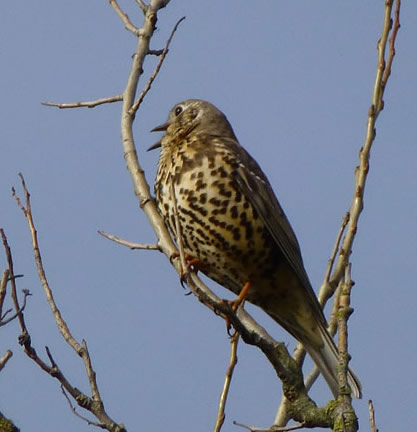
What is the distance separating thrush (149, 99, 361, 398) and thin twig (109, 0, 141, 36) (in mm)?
1075

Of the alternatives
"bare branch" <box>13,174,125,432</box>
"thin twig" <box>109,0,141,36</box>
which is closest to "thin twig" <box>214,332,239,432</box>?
"bare branch" <box>13,174,125,432</box>

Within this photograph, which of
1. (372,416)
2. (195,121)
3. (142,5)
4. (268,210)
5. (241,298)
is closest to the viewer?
(372,416)

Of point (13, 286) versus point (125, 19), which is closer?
point (13, 286)

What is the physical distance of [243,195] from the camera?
22.2 ft

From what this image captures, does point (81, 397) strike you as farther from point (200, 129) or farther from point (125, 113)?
point (200, 129)

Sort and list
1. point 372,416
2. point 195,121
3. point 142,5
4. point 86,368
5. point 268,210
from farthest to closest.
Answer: point 195,121, point 268,210, point 142,5, point 86,368, point 372,416

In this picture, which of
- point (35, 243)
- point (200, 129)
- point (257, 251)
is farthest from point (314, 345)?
point (35, 243)

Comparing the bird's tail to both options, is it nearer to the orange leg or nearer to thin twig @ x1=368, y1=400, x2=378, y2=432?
the orange leg

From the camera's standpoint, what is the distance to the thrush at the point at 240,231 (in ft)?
21.5

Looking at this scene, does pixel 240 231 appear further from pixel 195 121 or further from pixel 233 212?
pixel 195 121

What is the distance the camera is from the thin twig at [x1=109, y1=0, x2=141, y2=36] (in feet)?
20.1

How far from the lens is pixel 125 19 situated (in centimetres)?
627

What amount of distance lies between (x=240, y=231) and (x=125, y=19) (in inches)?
65.8

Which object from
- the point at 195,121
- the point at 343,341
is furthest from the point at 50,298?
the point at 195,121
